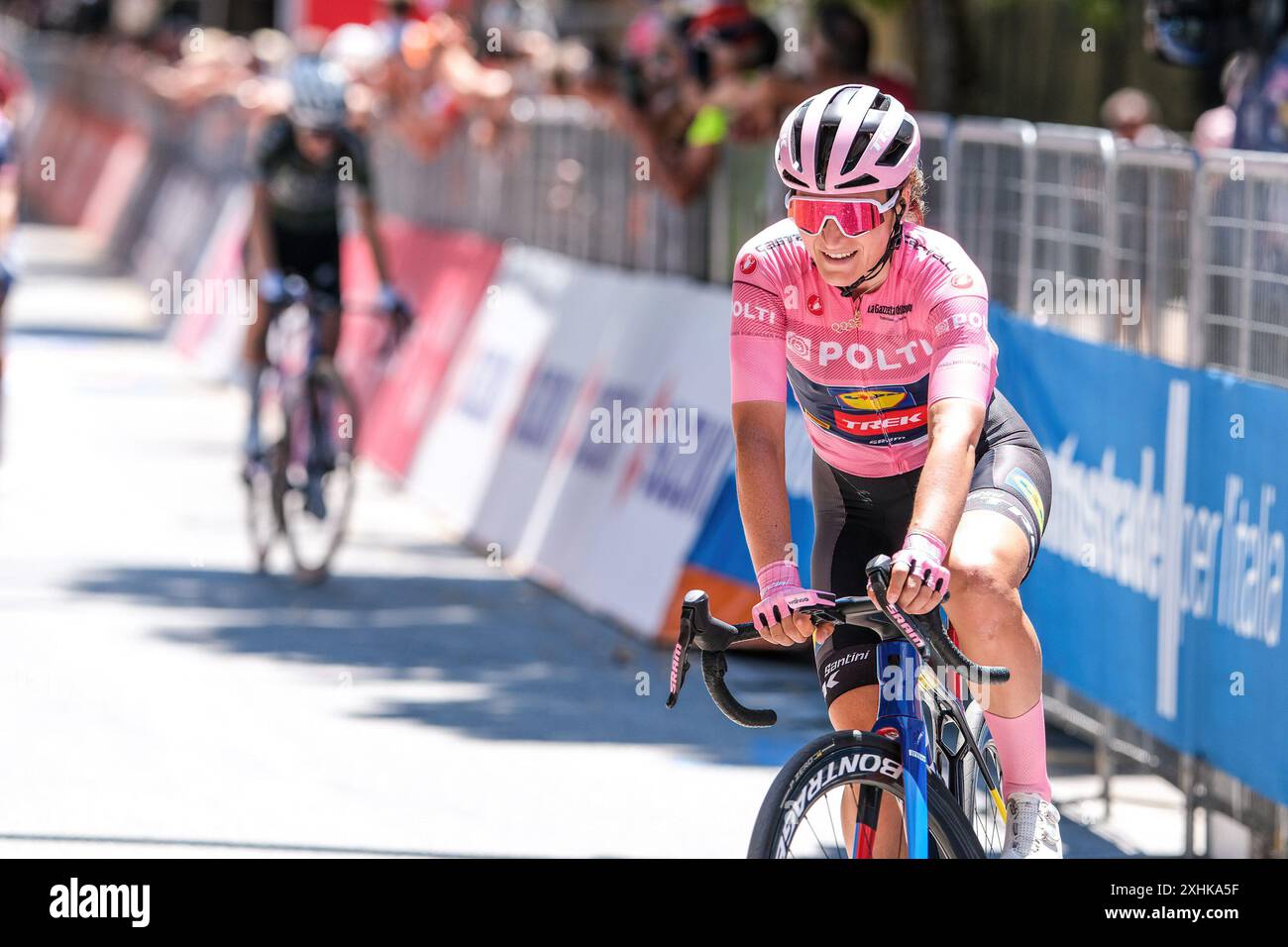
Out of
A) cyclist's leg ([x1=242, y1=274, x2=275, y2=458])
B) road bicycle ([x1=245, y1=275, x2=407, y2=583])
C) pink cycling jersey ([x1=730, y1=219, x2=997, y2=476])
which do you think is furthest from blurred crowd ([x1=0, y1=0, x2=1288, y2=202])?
pink cycling jersey ([x1=730, y1=219, x2=997, y2=476])

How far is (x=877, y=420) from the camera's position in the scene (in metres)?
6.17

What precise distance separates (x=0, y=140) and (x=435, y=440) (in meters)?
3.25

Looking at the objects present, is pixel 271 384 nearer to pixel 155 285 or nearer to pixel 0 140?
pixel 0 140

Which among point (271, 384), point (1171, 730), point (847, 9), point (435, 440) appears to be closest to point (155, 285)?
point (435, 440)

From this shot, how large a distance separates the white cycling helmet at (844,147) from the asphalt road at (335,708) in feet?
9.60

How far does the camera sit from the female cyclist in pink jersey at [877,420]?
577cm

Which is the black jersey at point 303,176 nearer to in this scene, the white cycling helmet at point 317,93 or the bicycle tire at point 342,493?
the white cycling helmet at point 317,93

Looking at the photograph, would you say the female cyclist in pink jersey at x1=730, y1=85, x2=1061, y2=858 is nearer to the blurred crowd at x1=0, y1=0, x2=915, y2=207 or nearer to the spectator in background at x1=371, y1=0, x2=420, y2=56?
the blurred crowd at x1=0, y1=0, x2=915, y2=207

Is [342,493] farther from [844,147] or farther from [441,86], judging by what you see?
[844,147]

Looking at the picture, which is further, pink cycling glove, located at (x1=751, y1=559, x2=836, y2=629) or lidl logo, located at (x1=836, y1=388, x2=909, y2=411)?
lidl logo, located at (x1=836, y1=388, x2=909, y2=411)

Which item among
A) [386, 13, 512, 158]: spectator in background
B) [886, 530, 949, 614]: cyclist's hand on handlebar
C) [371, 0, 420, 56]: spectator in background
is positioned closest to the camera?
[886, 530, 949, 614]: cyclist's hand on handlebar

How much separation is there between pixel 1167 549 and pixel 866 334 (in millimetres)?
2579

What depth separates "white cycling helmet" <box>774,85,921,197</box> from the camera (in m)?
5.77

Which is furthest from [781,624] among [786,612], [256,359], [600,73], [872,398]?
[256,359]
